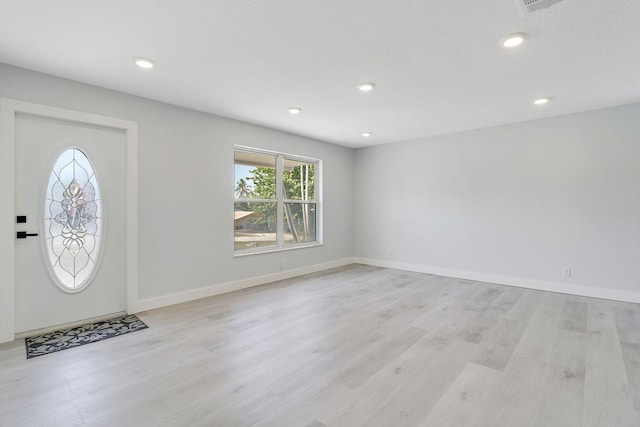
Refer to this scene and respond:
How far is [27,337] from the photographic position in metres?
2.81

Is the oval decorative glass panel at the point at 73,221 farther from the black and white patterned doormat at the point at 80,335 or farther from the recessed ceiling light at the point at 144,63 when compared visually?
the recessed ceiling light at the point at 144,63

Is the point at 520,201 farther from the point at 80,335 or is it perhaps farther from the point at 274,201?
the point at 80,335

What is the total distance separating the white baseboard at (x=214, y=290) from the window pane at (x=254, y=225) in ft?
1.78

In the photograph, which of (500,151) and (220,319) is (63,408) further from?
(500,151)

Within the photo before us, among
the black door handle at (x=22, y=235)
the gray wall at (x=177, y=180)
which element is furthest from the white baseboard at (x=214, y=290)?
the black door handle at (x=22, y=235)

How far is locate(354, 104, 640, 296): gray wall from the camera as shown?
3947 millimetres

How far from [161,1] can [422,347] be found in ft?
10.6

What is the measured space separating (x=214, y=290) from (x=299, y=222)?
2066mm

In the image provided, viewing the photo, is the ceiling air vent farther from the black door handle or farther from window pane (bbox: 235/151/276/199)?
the black door handle

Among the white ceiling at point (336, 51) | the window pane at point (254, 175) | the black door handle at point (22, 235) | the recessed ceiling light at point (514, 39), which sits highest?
the white ceiling at point (336, 51)

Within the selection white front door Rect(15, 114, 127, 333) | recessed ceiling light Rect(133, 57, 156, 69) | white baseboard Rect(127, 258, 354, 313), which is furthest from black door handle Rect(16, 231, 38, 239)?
recessed ceiling light Rect(133, 57, 156, 69)

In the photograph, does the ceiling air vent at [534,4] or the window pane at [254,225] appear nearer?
the ceiling air vent at [534,4]

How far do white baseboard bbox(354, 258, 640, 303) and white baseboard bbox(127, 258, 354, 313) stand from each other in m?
1.77

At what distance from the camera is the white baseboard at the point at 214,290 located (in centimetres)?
353
